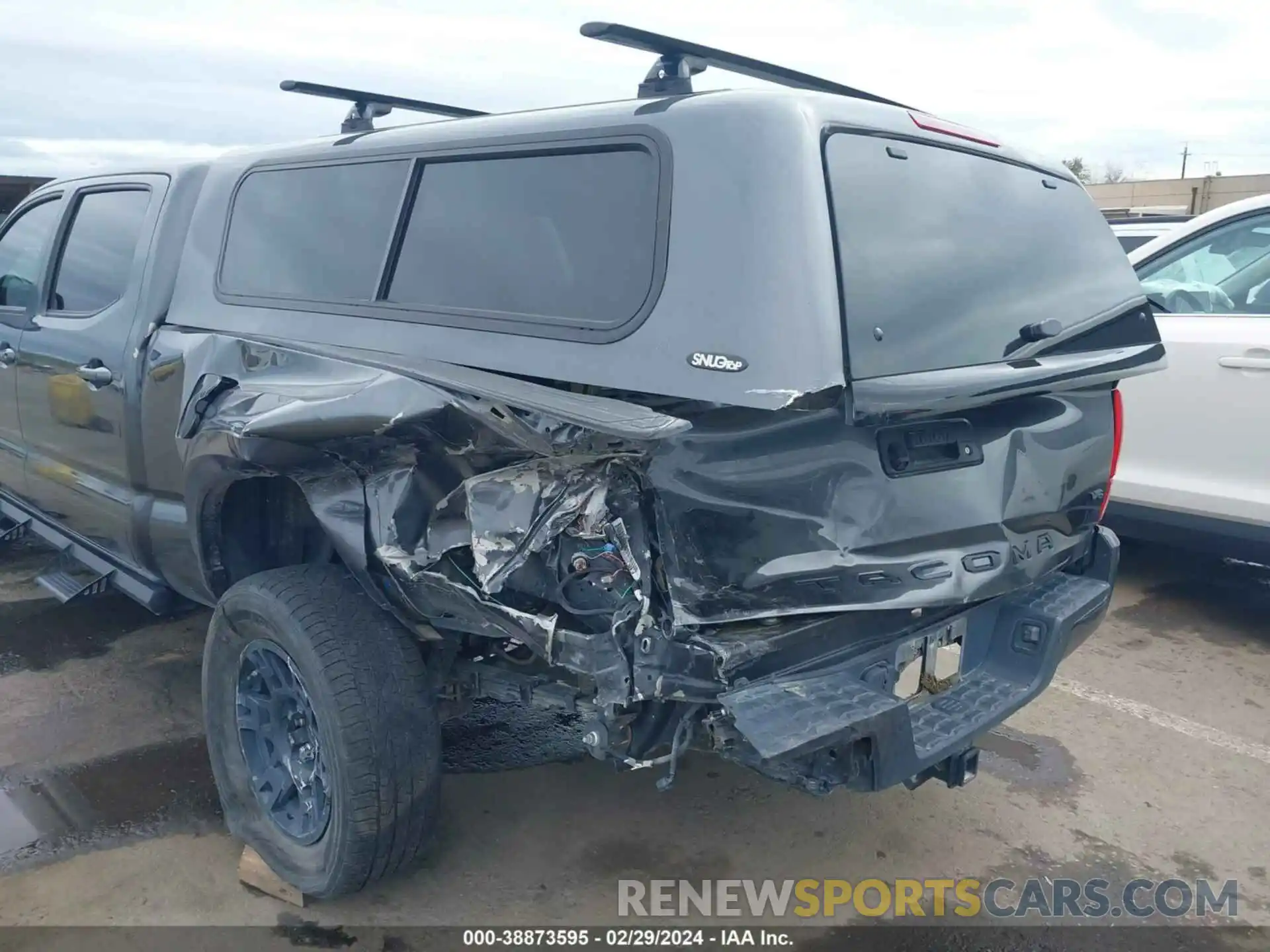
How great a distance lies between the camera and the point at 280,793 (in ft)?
9.96

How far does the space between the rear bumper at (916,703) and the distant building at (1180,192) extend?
18658mm

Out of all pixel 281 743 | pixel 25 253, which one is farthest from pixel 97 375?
pixel 281 743

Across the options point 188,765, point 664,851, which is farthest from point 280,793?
point 664,851

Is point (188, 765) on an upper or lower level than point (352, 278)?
lower

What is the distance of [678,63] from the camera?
2.65 metres

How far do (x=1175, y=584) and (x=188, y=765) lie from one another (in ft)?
16.1

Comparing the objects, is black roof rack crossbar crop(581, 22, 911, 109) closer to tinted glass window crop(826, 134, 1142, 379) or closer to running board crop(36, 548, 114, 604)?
tinted glass window crop(826, 134, 1142, 379)

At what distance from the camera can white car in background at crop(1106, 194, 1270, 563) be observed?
183 inches

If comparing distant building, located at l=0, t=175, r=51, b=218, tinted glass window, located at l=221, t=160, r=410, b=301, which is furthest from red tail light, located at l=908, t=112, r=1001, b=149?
distant building, located at l=0, t=175, r=51, b=218

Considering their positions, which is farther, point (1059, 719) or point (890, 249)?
point (1059, 719)

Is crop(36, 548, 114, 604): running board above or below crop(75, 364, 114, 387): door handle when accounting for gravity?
below

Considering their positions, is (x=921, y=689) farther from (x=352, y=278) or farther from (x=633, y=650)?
(x=352, y=278)

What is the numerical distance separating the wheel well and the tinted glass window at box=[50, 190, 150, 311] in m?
1.17

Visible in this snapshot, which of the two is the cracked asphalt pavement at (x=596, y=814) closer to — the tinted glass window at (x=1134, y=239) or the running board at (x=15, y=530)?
the running board at (x=15, y=530)
